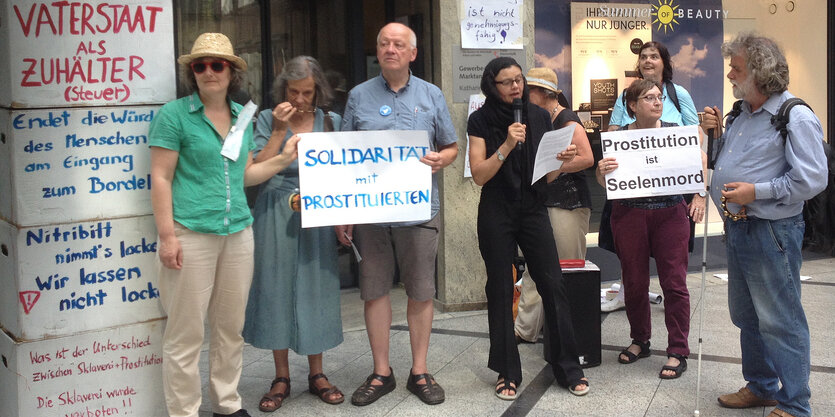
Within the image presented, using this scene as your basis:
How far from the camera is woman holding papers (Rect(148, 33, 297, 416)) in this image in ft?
12.3

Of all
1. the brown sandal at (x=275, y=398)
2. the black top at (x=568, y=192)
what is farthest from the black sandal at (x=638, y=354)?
the brown sandal at (x=275, y=398)

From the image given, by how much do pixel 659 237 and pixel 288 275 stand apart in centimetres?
222

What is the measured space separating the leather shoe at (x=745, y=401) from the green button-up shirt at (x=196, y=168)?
108 inches

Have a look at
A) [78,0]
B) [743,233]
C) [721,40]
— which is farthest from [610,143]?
[721,40]

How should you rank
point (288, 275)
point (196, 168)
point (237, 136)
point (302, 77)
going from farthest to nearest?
point (288, 275)
point (302, 77)
point (237, 136)
point (196, 168)

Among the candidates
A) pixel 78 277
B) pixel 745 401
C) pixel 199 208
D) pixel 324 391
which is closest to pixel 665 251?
pixel 745 401

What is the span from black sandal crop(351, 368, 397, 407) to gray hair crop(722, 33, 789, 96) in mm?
2454

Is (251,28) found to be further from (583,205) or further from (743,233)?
(743,233)

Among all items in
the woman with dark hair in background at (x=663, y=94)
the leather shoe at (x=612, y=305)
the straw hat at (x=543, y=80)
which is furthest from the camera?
the leather shoe at (x=612, y=305)

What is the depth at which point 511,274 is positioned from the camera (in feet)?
15.2

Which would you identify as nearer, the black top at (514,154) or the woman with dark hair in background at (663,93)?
the black top at (514,154)

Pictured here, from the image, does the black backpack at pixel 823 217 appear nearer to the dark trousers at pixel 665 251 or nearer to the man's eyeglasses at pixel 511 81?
the dark trousers at pixel 665 251

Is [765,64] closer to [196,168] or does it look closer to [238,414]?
[196,168]

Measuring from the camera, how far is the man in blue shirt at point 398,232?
446 centimetres
